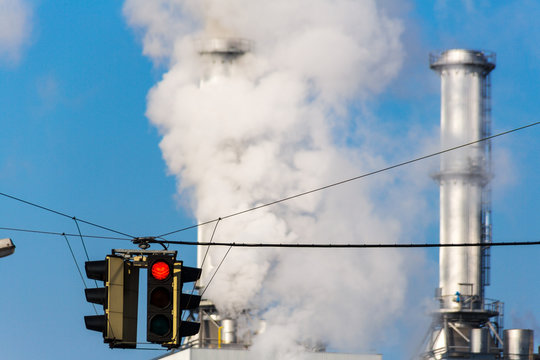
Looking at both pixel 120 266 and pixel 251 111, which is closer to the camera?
pixel 120 266

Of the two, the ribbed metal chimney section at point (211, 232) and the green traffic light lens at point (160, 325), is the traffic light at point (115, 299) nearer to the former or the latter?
the green traffic light lens at point (160, 325)

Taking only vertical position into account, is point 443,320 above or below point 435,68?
Result: below

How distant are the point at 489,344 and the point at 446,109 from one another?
13978 millimetres

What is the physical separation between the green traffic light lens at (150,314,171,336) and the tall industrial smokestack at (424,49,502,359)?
192ft

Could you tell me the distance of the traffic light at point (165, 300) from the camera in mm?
15297

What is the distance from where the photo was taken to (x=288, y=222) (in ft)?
250

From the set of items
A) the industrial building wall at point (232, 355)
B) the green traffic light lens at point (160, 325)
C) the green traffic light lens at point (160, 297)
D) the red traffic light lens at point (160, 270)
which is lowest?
the industrial building wall at point (232, 355)

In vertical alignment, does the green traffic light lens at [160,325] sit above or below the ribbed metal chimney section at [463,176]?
below

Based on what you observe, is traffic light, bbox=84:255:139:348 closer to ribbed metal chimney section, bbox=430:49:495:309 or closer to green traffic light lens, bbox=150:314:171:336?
green traffic light lens, bbox=150:314:171:336

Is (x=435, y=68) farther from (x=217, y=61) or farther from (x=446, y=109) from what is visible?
(x=217, y=61)

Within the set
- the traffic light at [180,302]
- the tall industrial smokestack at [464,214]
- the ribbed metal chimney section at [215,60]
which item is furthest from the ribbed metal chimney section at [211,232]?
the traffic light at [180,302]

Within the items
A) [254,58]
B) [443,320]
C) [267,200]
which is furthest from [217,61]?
[443,320]

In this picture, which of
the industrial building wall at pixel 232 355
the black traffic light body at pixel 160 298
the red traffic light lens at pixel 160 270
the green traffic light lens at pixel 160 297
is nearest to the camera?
the black traffic light body at pixel 160 298

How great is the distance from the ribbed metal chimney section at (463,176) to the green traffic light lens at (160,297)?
57.9 metres
